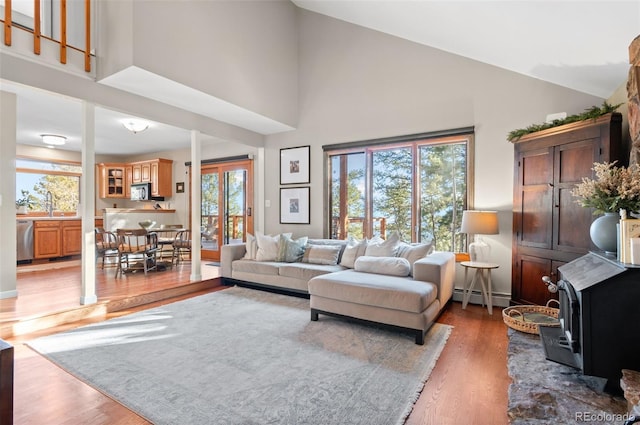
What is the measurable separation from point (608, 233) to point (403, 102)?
10.4ft

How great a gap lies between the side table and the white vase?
1553mm

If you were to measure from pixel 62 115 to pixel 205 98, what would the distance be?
2.54 meters

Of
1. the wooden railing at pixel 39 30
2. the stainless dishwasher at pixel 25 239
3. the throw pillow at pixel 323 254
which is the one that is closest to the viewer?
the wooden railing at pixel 39 30

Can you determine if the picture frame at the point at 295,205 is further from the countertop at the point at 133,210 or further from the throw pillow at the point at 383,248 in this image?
the countertop at the point at 133,210

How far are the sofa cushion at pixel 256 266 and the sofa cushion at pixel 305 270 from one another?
11 centimetres

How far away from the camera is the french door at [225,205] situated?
6.63m

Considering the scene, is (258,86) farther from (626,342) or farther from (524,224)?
(626,342)

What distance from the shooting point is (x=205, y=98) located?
13.5ft

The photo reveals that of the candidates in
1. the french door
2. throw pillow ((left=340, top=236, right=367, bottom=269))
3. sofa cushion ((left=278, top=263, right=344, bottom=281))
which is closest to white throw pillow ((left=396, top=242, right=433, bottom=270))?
throw pillow ((left=340, top=236, right=367, bottom=269))

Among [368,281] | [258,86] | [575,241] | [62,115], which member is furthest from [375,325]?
[62,115]

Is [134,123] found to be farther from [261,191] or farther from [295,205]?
[295,205]

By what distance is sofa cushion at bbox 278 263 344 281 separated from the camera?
4070mm

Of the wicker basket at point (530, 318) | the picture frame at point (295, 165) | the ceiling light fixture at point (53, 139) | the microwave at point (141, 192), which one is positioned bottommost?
the wicker basket at point (530, 318)

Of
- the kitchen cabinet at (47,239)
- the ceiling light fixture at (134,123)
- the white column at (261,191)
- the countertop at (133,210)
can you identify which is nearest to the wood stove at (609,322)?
the white column at (261,191)
